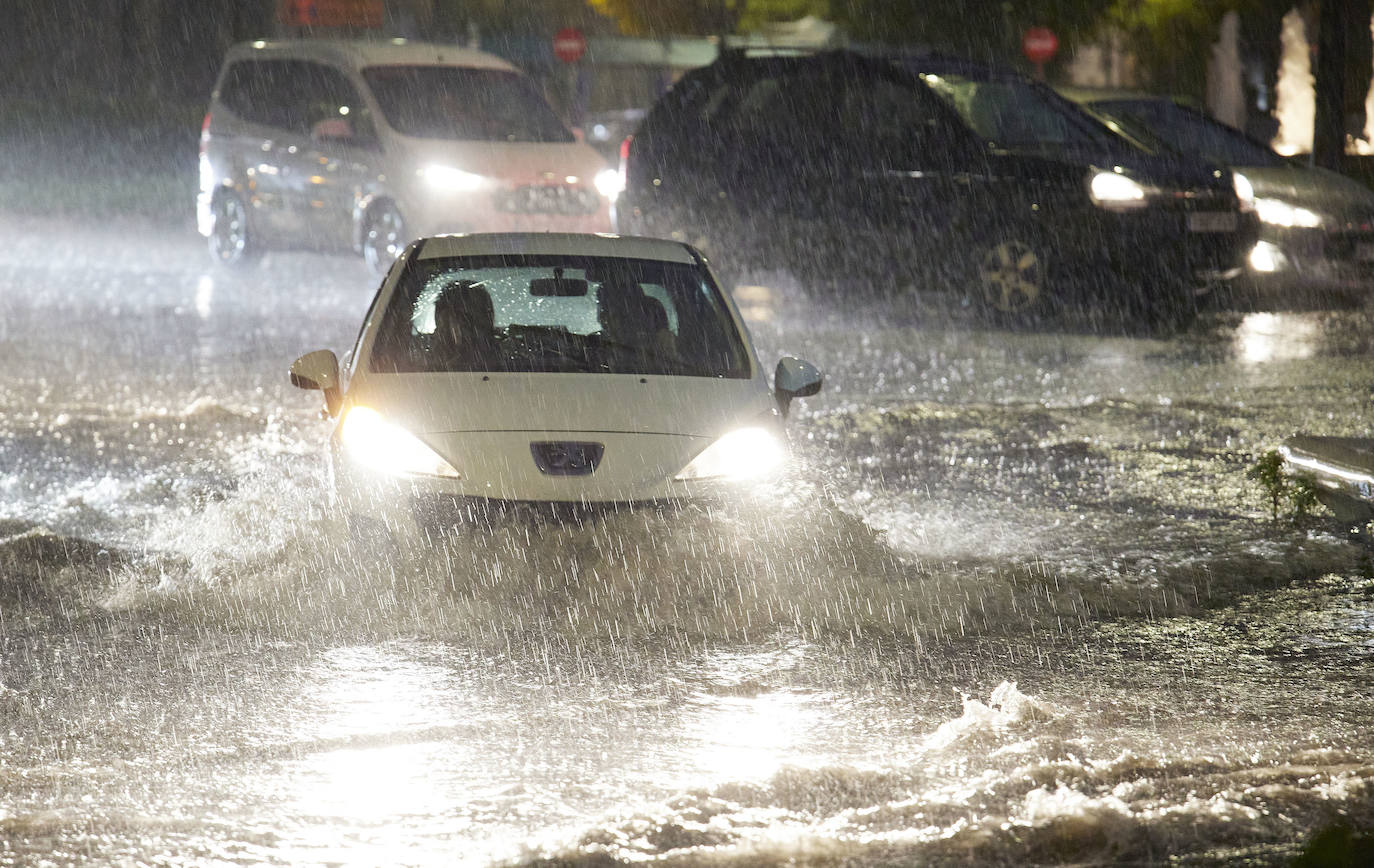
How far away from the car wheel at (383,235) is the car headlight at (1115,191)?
5449 mm

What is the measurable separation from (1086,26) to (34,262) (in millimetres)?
17640

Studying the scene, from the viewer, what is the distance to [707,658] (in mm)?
5730

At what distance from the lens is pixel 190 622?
6.02 m

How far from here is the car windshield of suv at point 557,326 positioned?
22.6ft

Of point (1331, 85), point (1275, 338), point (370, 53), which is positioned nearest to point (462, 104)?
point (370, 53)

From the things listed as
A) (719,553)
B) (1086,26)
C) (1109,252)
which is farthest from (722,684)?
(1086,26)

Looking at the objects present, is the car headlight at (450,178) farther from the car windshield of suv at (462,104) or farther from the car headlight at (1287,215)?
the car headlight at (1287,215)

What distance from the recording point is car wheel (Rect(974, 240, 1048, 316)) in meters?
13.9

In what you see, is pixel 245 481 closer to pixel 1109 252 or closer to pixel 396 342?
pixel 396 342

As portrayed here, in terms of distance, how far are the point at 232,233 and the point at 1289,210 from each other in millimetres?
9262

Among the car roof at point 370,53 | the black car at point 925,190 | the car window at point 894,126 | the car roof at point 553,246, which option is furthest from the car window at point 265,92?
the car roof at point 553,246

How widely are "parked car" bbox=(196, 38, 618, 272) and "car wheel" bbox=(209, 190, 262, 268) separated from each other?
1 centimetres

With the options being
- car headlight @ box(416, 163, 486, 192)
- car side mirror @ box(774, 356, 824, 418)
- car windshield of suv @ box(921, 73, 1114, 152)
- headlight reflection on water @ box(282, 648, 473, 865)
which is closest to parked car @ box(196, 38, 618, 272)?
car headlight @ box(416, 163, 486, 192)

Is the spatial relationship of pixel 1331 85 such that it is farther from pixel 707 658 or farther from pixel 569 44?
pixel 707 658
